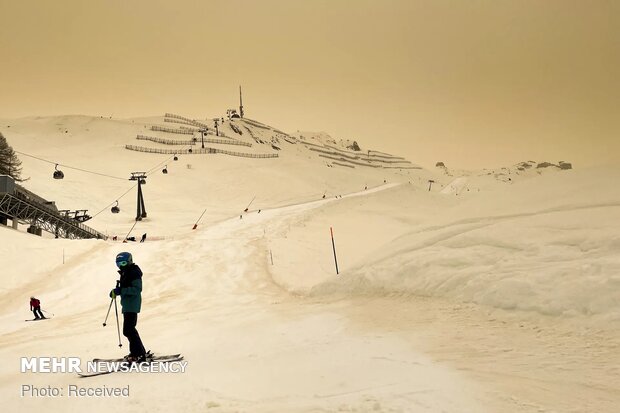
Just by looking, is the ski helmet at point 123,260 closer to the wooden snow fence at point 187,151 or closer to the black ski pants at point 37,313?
the black ski pants at point 37,313

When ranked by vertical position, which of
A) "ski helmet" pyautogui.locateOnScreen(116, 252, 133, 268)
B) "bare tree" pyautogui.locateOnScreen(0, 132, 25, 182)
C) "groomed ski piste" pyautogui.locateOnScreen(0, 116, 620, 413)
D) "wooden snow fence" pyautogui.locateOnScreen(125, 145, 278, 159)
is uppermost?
"wooden snow fence" pyautogui.locateOnScreen(125, 145, 278, 159)

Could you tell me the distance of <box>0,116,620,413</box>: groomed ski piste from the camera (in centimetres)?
524

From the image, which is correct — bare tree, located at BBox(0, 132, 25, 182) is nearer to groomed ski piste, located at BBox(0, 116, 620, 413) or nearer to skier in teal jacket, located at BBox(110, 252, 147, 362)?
groomed ski piste, located at BBox(0, 116, 620, 413)

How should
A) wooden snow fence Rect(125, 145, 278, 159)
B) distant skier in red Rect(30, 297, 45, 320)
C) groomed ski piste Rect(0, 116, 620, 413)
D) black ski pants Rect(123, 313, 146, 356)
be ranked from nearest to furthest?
groomed ski piste Rect(0, 116, 620, 413), black ski pants Rect(123, 313, 146, 356), distant skier in red Rect(30, 297, 45, 320), wooden snow fence Rect(125, 145, 278, 159)

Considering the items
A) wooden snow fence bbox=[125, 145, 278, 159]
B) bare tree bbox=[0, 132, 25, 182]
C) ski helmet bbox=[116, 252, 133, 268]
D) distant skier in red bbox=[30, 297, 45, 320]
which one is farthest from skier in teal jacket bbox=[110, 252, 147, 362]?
wooden snow fence bbox=[125, 145, 278, 159]

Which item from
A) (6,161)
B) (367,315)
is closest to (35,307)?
(367,315)

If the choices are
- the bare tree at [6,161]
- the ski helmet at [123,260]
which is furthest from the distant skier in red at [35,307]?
the bare tree at [6,161]

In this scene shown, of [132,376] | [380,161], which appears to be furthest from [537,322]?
[380,161]

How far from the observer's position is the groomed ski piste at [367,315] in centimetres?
524

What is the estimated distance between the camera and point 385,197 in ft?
175

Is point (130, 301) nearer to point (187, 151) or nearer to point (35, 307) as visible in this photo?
point (35, 307)

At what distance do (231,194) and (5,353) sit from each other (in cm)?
5528

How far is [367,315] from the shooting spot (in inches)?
388

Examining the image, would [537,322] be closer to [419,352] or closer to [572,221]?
Result: [419,352]
